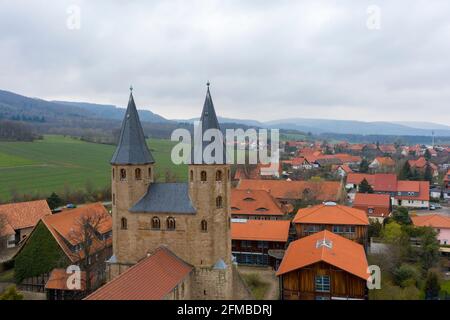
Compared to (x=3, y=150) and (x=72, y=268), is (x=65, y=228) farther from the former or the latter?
(x=3, y=150)

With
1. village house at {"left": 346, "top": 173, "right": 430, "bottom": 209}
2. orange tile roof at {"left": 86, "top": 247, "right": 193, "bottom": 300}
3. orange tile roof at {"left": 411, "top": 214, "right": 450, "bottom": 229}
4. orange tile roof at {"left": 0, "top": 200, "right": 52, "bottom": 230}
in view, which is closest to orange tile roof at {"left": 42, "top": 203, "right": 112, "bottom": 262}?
orange tile roof at {"left": 0, "top": 200, "right": 52, "bottom": 230}

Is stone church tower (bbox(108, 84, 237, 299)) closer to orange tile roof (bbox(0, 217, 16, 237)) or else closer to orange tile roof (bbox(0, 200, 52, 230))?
orange tile roof (bbox(0, 217, 16, 237))

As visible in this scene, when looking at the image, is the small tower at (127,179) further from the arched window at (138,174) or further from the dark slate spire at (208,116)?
the dark slate spire at (208,116)

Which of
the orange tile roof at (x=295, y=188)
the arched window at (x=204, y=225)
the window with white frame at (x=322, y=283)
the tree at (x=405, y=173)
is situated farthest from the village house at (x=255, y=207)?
the tree at (x=405, y=173)

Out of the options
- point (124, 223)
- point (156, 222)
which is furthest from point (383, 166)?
point (124, 223)

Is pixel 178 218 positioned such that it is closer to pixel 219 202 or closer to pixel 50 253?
pixel 219 202
